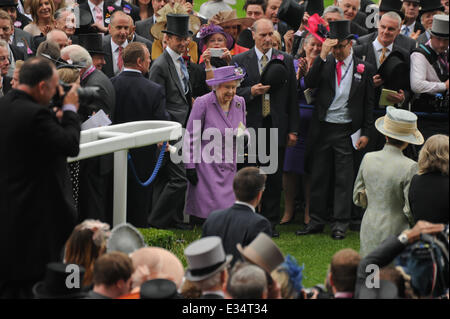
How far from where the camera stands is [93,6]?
1191 cm

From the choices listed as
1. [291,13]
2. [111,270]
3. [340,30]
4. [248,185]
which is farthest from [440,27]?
[111,270]

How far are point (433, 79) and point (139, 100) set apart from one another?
10.8 ft

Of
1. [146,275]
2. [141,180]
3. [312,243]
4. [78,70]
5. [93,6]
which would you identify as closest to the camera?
[146,275]

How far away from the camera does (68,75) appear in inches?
298

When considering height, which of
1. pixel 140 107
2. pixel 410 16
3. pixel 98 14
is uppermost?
pixel 410 16

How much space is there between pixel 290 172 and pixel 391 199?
303 centimetres

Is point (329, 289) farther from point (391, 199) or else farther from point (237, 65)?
point (237, 65)

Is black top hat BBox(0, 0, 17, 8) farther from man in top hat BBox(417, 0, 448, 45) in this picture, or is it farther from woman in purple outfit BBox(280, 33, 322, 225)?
man in top hat BBox(417, 0, 448, 45)

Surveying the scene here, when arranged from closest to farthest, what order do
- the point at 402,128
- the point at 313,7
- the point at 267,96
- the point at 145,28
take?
1. the point at 402,128
2. the point at 267,96
3. the point at 145,28
4. the point at 313,7

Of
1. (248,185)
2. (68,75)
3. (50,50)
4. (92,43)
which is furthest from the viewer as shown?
(92,43)

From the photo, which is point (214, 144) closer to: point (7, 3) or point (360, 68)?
point (360, 68)

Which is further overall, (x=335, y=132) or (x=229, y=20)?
(x=229, y=20)

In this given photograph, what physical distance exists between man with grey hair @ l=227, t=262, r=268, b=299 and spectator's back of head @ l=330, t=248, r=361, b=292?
1.88 ft

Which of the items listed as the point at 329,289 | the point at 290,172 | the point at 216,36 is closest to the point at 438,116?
the point at 290,172
